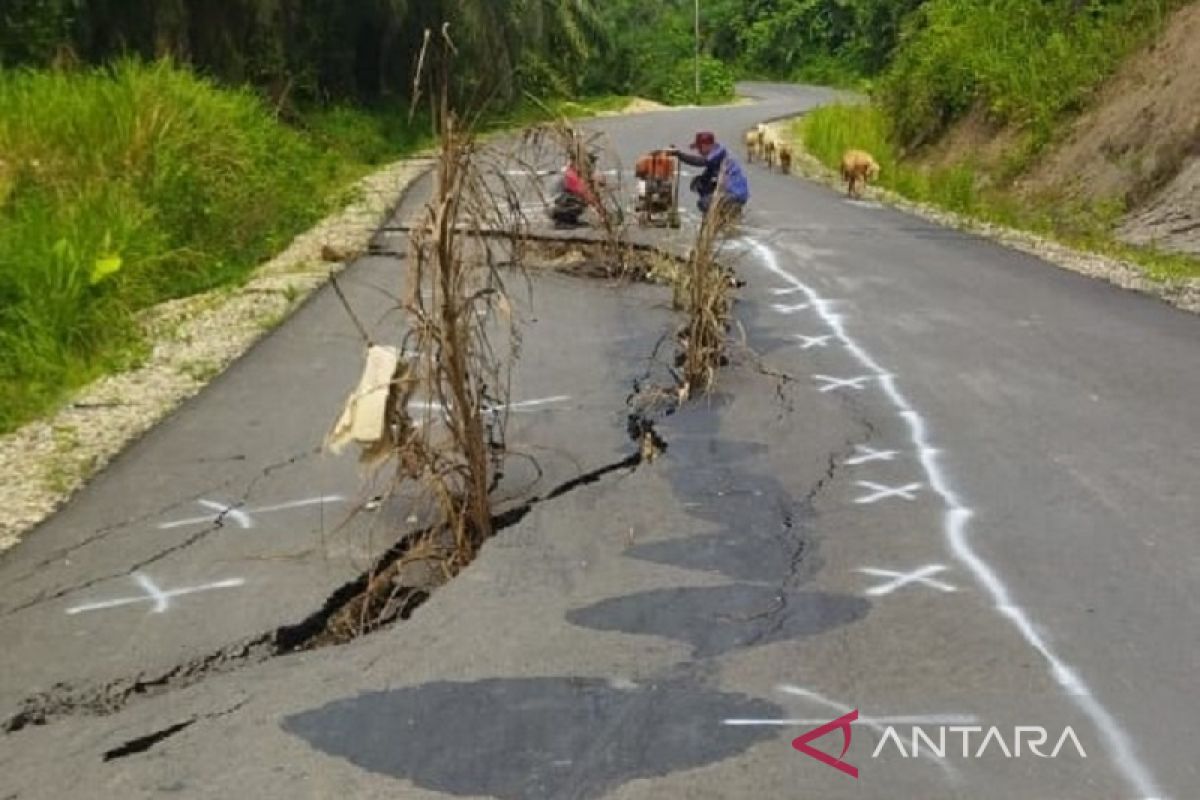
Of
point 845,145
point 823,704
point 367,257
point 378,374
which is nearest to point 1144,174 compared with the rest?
point 367,257

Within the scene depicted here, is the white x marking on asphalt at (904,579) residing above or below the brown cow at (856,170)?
above

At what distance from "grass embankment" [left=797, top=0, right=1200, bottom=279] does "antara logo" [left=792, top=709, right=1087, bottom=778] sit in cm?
1273

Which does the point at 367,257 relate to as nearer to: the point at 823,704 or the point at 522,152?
the point at 522,152

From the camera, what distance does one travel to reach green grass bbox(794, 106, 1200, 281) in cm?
1561

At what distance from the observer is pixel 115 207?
13695mm

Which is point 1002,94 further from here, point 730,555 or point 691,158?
point 730,555

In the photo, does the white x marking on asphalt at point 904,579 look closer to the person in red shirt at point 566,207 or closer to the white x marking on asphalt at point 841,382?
the white x marking on asphalt at point 841,382

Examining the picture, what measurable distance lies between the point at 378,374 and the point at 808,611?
2210mm

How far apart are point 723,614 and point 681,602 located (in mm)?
184

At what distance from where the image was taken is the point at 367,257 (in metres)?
14.4

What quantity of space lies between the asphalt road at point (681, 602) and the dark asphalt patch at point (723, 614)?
0.02 m

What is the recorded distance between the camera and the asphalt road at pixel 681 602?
420 cm

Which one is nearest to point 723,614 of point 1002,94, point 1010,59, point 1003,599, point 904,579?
point 904,579

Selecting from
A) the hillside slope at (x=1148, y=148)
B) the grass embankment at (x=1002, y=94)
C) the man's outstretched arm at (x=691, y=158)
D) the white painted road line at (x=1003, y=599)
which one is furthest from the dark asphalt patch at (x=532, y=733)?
the grass embankment at (x=1002, y=94)
